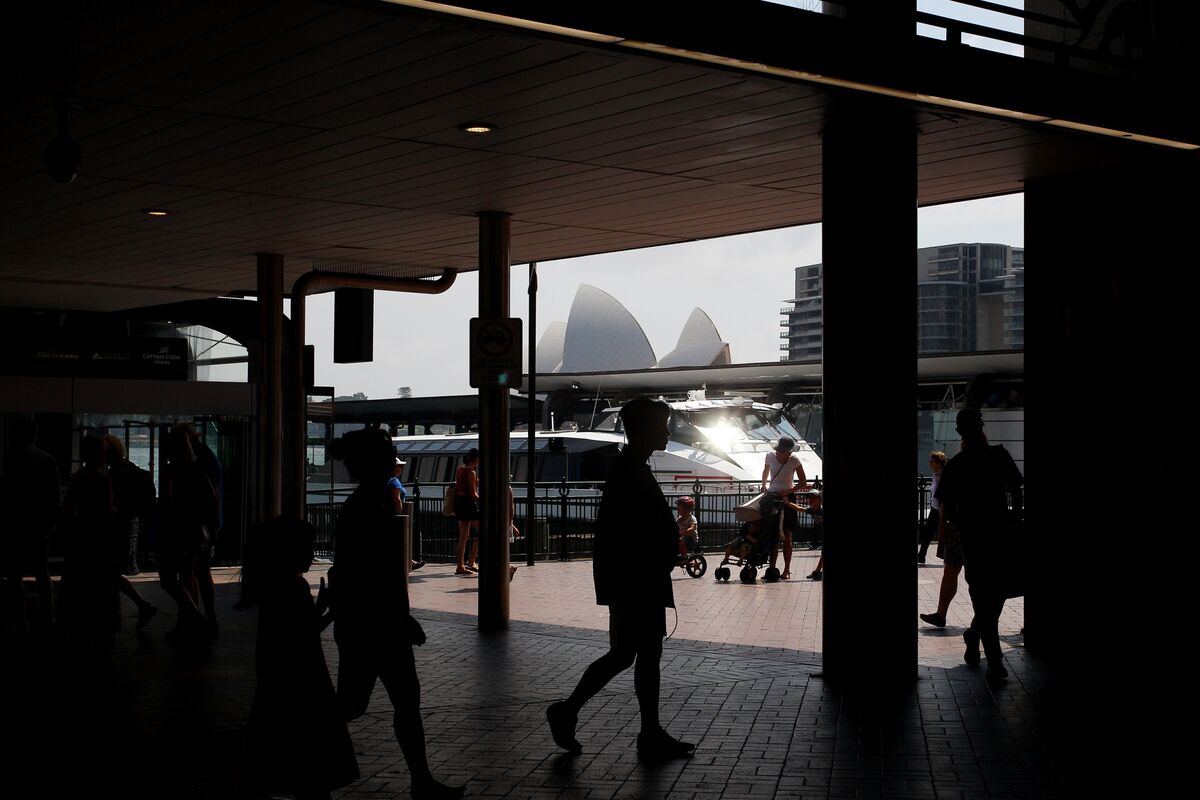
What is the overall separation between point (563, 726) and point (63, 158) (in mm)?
4972

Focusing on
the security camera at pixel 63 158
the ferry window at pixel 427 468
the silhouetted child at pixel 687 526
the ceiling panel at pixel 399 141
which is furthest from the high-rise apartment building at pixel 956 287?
the security camera at pixel 63 158

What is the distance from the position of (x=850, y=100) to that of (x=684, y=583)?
10336 millimetres

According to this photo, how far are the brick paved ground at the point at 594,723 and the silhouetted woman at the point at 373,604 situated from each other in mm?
744

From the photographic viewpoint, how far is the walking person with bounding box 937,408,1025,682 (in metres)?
9.66

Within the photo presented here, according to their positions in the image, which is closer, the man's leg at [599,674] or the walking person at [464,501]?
the man's leg at [599,674]

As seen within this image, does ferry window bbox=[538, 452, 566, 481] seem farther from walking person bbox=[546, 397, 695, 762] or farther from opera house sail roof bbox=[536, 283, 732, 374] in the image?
opera house sail roof bbox=[536, 283, 732, 374]

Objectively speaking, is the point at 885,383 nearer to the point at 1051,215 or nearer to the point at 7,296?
the point at 1051,215

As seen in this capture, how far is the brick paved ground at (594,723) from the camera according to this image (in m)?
6.63

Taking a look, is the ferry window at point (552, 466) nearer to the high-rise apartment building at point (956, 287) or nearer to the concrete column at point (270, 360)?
the concrete column at point (270, 360)

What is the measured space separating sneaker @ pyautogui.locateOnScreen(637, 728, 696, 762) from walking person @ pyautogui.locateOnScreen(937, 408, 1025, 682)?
3292 millimetres

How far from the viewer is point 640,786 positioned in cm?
650

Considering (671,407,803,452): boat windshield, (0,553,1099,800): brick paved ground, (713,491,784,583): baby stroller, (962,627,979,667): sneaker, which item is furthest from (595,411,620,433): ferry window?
(962,627,979,667): sneaker

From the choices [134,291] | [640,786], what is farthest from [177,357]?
[640,786]

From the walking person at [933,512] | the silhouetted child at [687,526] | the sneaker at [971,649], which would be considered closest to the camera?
the sneaker at [971,649]
